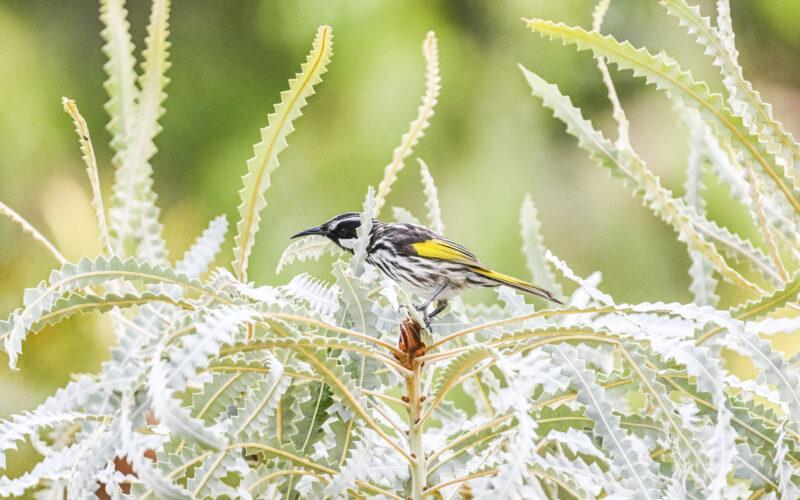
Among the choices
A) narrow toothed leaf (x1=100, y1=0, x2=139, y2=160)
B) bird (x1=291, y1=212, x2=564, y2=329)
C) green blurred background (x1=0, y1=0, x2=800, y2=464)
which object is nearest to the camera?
narrow toothed leaf (x1=100, y1=0, x2=139, y2=160)

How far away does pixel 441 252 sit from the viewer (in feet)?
4.91

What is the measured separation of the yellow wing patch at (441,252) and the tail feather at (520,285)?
0.02 metres

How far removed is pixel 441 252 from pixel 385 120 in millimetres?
847

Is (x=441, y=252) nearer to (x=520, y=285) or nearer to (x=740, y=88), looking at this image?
(x=520, y=285)

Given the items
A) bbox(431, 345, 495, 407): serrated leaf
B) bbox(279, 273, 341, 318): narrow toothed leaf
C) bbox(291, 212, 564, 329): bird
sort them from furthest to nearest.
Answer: bbox(291, 212, 564, 329): bird < bbox(279, 273, 341, 318): narrow toothed leaf < bbox(431, 345, 495, 407): serrated leaf

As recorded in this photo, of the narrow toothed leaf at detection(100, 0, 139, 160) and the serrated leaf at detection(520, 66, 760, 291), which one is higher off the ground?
the narrow toothed leaf at detection(100, 0, 139, 160)

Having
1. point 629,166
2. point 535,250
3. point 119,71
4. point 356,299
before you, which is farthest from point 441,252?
point 356,299

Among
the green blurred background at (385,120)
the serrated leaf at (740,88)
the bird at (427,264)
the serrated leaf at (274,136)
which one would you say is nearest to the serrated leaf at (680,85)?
the serrated leaf at (740,88)

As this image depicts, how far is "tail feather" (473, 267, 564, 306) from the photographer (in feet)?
3.88

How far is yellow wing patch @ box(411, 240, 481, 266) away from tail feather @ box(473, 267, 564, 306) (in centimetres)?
2

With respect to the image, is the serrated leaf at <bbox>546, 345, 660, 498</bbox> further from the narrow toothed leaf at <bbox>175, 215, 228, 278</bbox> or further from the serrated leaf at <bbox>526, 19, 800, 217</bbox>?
the narrow toothed leaf at <bbox>175, 215, 228, 278</bbox>

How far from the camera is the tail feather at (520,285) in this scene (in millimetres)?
1182

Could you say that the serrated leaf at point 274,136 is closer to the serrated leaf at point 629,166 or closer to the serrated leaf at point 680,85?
the serrated leaf at point 680,85

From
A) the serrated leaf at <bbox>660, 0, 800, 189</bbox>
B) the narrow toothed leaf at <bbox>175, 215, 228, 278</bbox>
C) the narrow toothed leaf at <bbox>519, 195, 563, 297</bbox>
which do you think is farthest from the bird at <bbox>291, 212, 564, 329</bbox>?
the serrated leaf at <bbox>660, 0, 800, 189</bbox>
